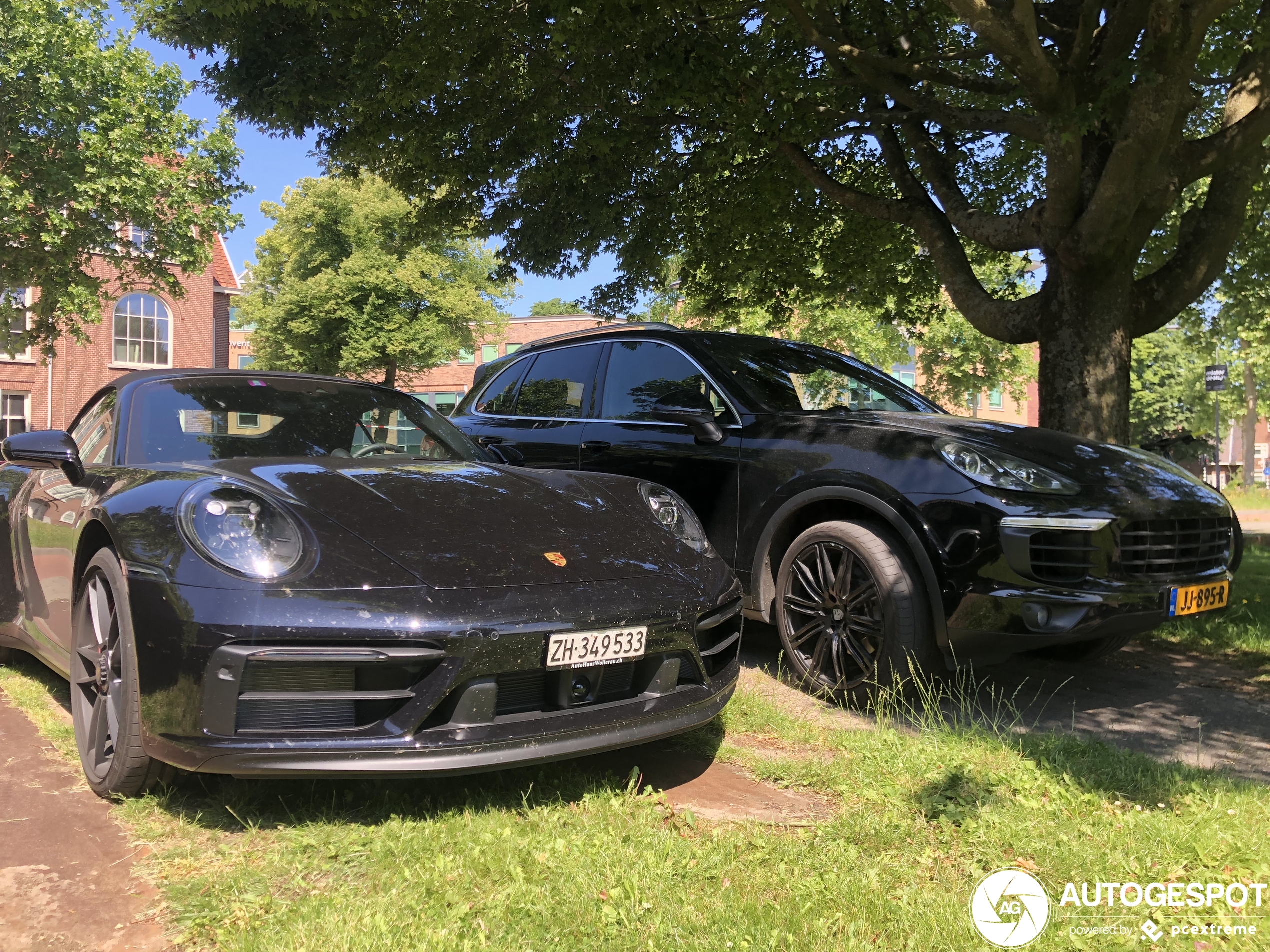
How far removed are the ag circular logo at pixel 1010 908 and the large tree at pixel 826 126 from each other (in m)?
4.73

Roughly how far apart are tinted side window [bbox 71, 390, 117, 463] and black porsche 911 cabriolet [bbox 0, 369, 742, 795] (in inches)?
1.7

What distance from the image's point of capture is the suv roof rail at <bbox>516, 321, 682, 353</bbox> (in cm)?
544

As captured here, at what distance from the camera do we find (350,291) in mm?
33781

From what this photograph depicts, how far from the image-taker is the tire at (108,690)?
8.77 feet

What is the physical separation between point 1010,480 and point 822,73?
5118mm

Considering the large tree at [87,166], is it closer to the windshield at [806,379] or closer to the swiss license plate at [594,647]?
the windshield at [806,379]

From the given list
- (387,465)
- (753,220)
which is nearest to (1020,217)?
(753,220)

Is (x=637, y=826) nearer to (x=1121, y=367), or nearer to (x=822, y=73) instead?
(x=1121, y=367)

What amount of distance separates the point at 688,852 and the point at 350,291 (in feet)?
111

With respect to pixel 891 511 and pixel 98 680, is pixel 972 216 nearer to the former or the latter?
pixel 891 511

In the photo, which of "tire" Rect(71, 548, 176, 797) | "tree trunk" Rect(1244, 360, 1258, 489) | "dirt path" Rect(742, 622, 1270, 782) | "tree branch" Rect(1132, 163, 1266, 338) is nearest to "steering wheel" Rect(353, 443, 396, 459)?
"tire" Rect(71, 548, 176, 797)

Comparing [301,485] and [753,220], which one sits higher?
[753,220]

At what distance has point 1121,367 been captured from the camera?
21.1 feet

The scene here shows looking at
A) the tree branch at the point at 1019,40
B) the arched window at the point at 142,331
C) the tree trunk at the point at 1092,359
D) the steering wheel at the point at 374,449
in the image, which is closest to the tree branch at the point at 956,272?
the tree trunk at the point at 1092,359
